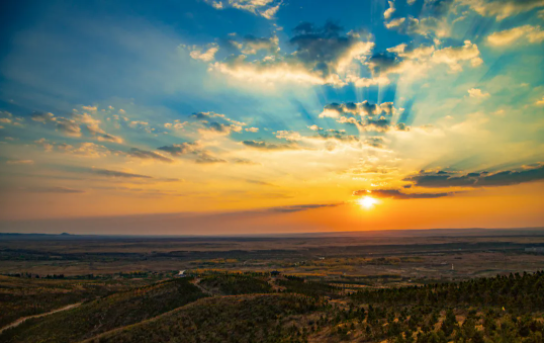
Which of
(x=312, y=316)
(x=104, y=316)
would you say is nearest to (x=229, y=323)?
(x=312, y=316)

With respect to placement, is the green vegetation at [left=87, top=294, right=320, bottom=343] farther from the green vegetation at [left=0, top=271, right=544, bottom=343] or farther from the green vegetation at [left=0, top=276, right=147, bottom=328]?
the green vegetation at [left=0, top=276, right=147, bottom=328]

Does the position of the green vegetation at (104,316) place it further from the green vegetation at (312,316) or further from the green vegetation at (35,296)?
the green vegetation at (35,296)

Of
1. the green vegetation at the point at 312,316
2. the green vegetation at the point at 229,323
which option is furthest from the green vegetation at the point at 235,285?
the green vegetation at the point at 229,323

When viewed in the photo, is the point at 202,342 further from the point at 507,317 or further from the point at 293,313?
the point at 507,317

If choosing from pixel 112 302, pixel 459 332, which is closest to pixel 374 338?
pixel 459 332

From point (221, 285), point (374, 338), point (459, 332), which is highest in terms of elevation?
point (459, 332)

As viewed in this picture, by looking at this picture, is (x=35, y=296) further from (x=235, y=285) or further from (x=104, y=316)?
(x=235, y=285)
